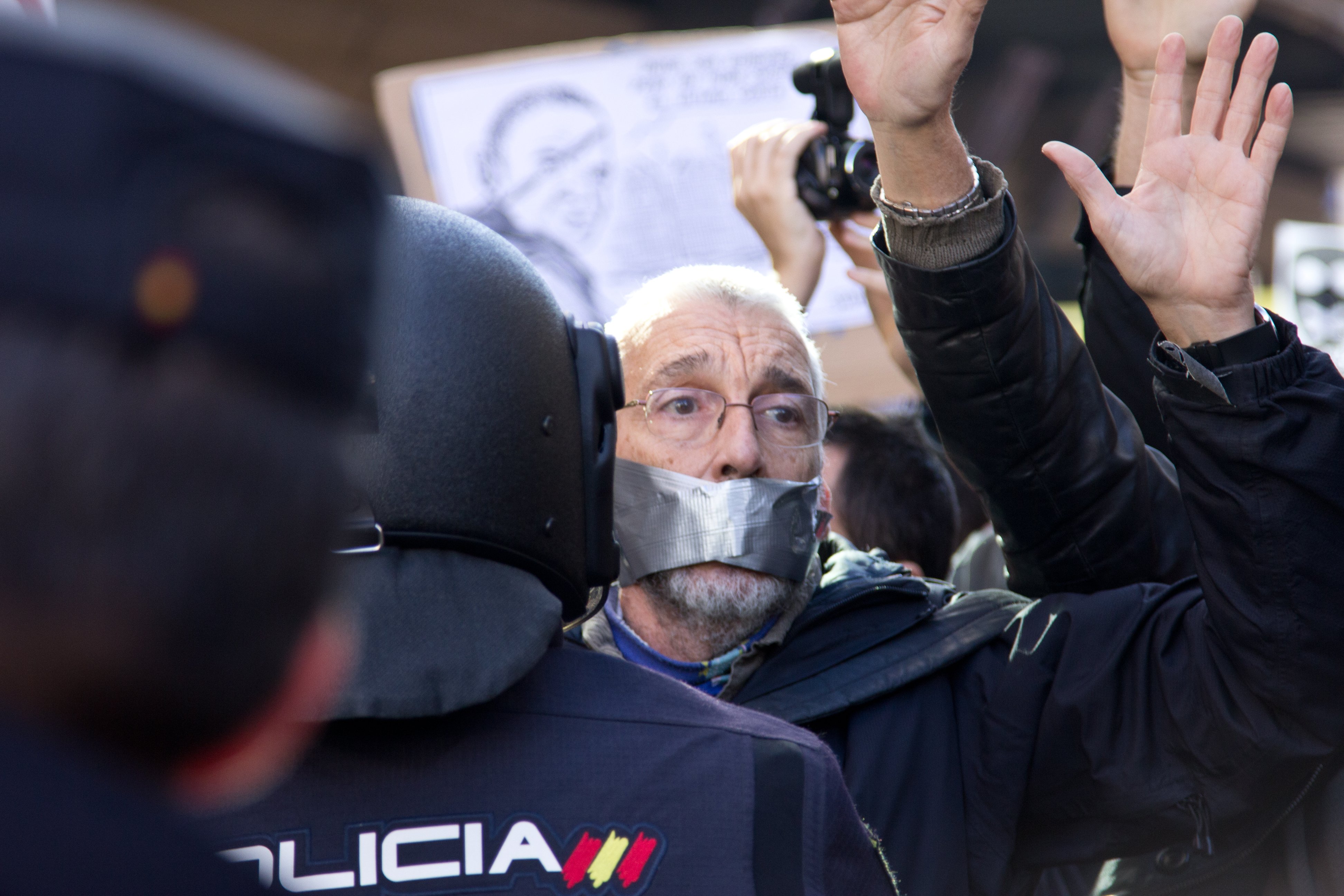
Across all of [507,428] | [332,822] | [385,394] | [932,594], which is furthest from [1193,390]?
[332,822]

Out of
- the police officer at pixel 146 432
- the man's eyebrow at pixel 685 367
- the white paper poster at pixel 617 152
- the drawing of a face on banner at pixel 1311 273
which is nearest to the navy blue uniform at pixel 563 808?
the police officer at pixel 146 432

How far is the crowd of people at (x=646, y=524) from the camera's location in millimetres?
494

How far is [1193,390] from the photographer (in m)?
1.74

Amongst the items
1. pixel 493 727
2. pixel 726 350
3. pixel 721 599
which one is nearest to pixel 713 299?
pixel 726 350

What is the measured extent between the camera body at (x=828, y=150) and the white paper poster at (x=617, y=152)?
67 cm

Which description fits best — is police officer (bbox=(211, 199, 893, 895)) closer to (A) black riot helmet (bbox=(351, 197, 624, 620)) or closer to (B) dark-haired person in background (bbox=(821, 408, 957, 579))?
(A) black riot helmet (bbox=(351, 197, 624, 620))

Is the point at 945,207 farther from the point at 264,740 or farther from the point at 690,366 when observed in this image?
the point at 264,740

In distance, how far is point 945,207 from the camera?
1919mm

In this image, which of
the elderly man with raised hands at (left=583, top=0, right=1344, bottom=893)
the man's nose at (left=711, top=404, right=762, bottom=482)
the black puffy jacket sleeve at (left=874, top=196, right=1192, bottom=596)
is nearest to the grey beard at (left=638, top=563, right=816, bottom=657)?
the elderly man with raised hands at (left=583, top=0, right=1344, bottom=893)

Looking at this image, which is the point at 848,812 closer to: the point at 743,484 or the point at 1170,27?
the point at 743,484

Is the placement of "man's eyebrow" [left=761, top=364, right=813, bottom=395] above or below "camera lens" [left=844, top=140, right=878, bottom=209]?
below

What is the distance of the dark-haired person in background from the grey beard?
924 mm

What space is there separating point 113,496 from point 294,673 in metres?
0.13

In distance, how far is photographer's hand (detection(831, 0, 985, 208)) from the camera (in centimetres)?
185
